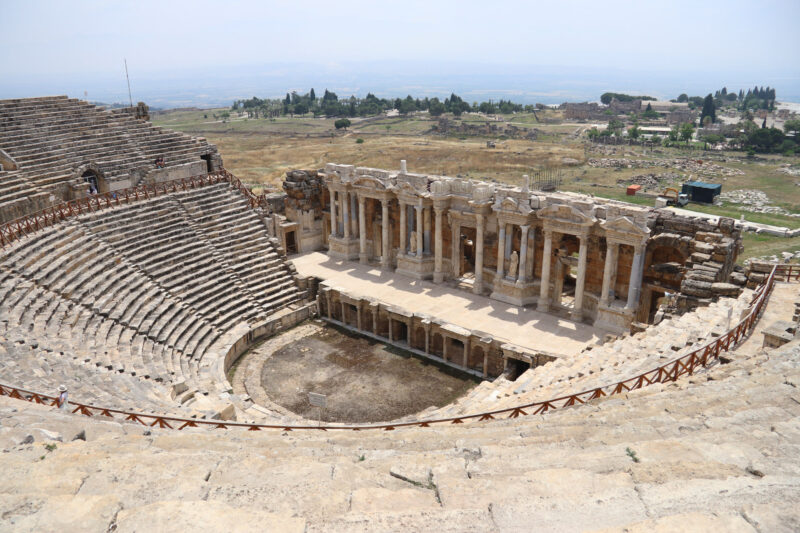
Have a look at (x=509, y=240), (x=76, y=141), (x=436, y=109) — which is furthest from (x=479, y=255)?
(x=436, y=109)

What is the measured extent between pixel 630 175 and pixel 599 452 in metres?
68.8

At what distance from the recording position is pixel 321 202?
3297cm

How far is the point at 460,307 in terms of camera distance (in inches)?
983

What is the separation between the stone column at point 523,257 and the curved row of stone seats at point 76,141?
58.9ft

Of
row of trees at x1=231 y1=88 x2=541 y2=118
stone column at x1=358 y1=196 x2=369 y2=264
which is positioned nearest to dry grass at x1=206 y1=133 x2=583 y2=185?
stone column at x1=358 y1=196 x2=369 y2=264

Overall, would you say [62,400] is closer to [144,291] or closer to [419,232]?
[144,291]

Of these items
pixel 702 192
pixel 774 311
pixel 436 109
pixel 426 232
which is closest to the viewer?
pixel 774 311

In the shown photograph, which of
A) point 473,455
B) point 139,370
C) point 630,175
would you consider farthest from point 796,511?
point 630,175

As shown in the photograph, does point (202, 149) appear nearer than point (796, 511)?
No

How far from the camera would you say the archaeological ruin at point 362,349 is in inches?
240

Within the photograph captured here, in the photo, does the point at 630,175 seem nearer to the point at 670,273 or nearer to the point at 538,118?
the point at 670,273

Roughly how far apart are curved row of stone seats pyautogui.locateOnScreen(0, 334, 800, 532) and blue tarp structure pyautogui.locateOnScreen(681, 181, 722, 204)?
5341 cm

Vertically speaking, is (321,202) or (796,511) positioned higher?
(796,511)

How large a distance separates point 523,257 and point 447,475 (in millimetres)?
18647
